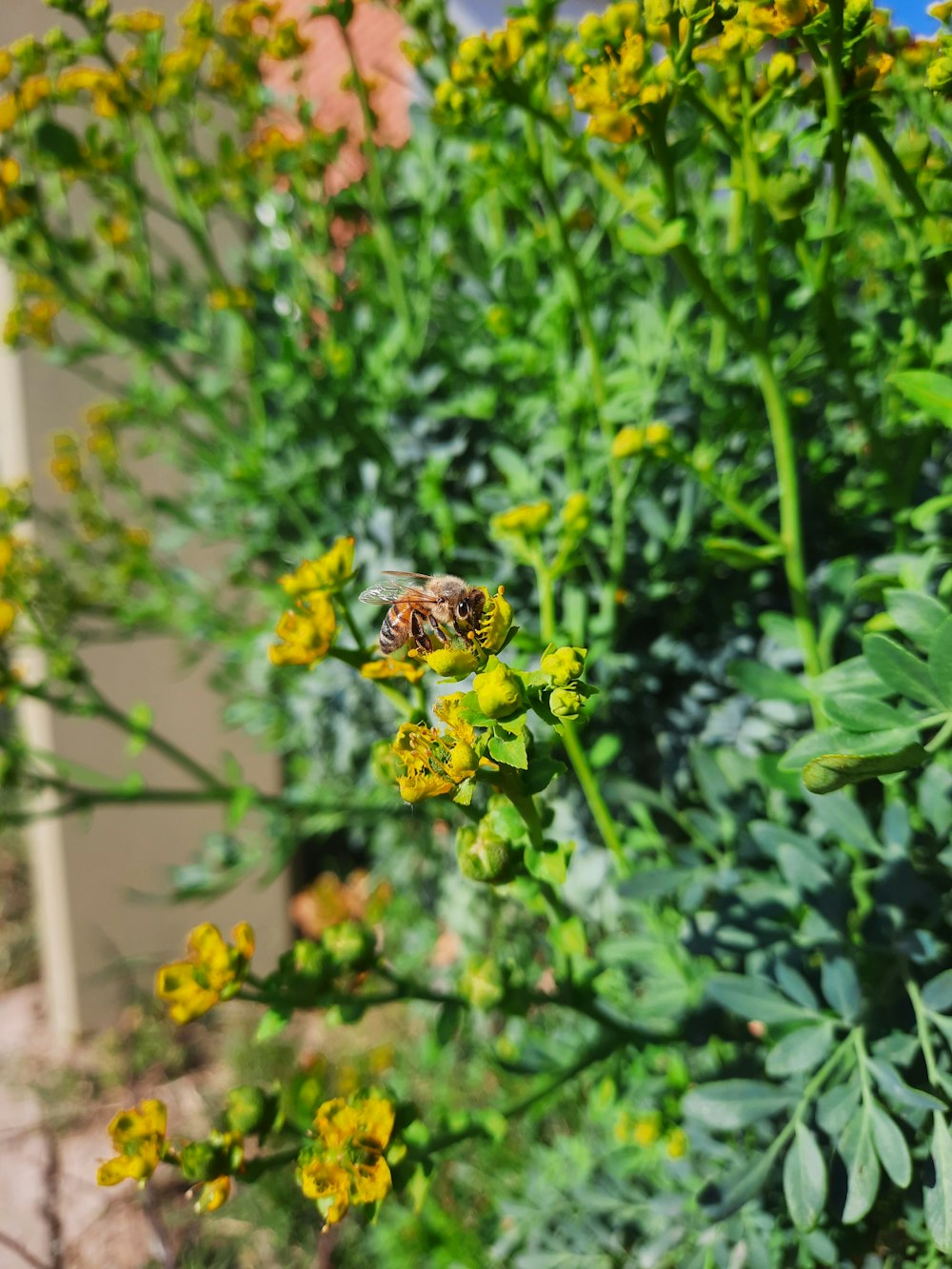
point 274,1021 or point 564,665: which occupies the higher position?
point 564,665

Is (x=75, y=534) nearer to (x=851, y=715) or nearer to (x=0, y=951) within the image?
(x=0, y=951)

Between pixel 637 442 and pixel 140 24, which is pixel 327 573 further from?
pixel 140 24

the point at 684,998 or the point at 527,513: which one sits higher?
the point at 527,513

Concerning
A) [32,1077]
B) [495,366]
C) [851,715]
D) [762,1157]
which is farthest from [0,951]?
[851,715]

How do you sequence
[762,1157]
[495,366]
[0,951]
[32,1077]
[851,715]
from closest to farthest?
[851,715]
[762,1157]
[495,366]
[32,1077]
[0,951]

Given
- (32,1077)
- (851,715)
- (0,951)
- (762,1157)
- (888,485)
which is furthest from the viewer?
(0,951)

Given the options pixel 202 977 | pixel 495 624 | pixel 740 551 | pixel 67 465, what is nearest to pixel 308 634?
pixel 495 624
